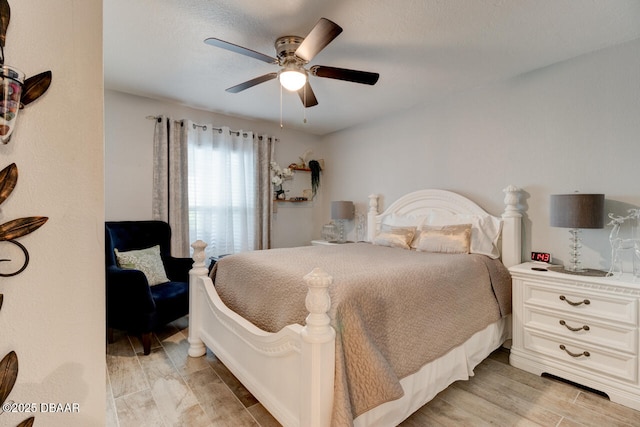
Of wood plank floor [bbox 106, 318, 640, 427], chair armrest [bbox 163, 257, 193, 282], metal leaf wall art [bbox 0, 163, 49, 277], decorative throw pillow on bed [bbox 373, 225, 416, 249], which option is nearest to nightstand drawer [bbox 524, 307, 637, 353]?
wood plank floor [bbox 106, 318, 640, 427]

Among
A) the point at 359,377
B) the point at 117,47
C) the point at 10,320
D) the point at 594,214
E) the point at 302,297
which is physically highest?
the point at 117,47

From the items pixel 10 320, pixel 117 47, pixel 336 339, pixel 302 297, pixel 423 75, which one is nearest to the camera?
pixel 10 320

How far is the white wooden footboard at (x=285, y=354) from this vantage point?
1.24m

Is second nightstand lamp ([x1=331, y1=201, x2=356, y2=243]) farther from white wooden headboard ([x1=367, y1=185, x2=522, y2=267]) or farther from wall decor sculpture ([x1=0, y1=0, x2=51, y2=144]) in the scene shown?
wall decor sculpture ([x1=0, y1=0, x2=51, y2=144])

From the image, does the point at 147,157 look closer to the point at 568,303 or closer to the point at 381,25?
the point at 381,25

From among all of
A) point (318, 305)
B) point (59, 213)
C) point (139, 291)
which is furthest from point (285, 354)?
point (139, 291)

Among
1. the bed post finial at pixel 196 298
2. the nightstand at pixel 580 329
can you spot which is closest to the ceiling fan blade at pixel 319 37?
the bed post finial at pixel 196 298

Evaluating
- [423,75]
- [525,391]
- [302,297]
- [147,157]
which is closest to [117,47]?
[147,157]

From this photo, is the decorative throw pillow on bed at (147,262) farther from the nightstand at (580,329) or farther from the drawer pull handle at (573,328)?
the drawer pull handle at (573,328)

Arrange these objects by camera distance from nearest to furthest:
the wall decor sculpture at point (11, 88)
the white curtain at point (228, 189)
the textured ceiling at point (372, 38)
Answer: the wall decor sculpture at point (11, 88), the textured ceiling at point (372, 38), the white curtain at point (228, 189)

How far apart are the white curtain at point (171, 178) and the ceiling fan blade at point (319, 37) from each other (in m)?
2.20

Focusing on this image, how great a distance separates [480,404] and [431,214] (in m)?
1.84

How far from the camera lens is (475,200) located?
3020mm

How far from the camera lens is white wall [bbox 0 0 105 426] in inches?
25.2
